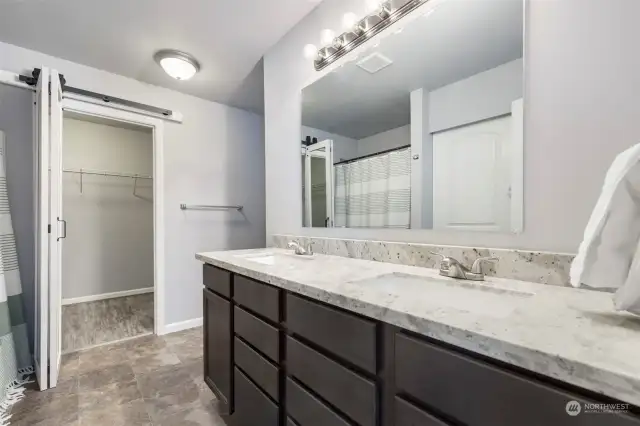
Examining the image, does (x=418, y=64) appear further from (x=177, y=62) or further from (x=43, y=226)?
(x=43, y=226)

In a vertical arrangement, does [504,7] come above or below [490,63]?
above

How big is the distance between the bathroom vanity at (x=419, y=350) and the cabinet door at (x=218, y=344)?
0.10m

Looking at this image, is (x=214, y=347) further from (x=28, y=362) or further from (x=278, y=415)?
(x=28, y=362)

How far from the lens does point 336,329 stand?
0.85m

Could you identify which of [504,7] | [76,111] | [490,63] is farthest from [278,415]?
[76,111]

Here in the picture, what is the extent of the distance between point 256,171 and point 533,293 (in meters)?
3.08

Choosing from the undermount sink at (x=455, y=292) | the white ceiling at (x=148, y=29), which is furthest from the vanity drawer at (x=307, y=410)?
the white ceiling at (x=148, y=29)

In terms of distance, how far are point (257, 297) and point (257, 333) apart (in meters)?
0.16

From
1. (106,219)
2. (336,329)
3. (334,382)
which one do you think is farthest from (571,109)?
(106,219)

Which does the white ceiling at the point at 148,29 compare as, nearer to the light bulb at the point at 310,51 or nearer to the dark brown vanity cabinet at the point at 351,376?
the light bulb at the point at 310,51

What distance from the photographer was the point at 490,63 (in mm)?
1132

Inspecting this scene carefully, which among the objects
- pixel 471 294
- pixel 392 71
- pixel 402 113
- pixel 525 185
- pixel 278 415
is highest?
pixel 392 71

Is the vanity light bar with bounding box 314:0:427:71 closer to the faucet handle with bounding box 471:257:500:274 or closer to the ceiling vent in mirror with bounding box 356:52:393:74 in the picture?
the ceiling vent in mirror with bounding box 356:52:393:74

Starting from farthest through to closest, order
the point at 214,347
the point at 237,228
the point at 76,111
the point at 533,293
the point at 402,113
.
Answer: the point at 237,228
the point at 76,111
the point at 214,347
the point at 402,113
the point at 533,293
